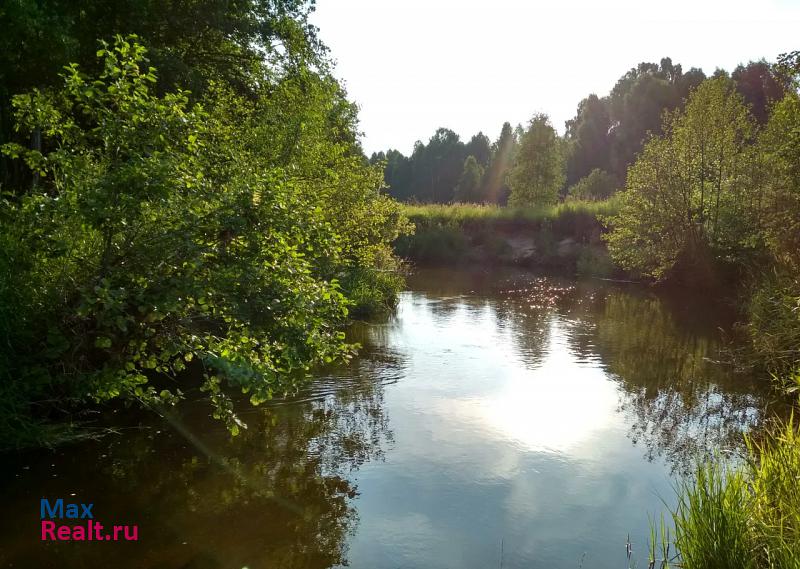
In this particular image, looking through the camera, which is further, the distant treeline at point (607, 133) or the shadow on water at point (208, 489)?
the distant treeline at point (607, 133)

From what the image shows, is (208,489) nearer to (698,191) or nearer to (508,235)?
(698,191)

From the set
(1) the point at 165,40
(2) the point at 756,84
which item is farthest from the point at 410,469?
(2) the point at 756,84

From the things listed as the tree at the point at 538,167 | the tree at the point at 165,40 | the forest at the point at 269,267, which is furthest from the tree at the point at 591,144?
the tree at the point at 165,40

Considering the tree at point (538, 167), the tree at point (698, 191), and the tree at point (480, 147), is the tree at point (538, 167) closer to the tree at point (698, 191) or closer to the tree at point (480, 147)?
the tree at point (698, 191)

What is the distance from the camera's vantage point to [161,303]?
6211mm

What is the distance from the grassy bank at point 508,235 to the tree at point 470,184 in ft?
131

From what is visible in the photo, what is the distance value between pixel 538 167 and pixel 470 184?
34.0m

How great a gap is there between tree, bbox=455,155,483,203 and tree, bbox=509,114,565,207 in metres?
30.9

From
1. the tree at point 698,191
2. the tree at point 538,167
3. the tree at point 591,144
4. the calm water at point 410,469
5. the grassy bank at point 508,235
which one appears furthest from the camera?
the tree at point 591,144

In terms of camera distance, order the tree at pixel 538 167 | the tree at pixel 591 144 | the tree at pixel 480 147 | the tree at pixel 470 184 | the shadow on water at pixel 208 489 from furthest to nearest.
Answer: the tree at pixel 480 147, the tree at pixel 470 184, the tree at pixel 591 144, the tree at pixel 538 167, the shadow on water at pixel 208 489

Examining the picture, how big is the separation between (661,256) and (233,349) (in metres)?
22.2

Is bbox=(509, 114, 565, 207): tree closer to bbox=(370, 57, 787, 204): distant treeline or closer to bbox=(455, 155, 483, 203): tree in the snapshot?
bbox=(370, 57, 787, 204): distant treeline

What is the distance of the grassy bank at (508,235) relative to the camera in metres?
35.6

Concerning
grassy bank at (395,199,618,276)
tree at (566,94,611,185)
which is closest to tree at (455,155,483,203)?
tree at (566,94,611,185)
